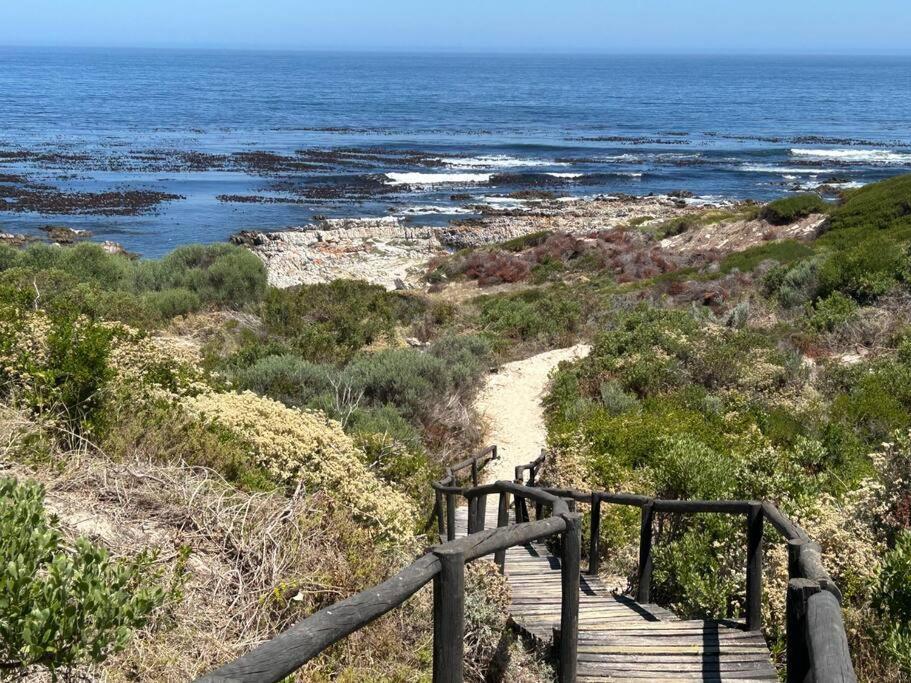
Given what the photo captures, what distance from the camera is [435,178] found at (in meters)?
56.8

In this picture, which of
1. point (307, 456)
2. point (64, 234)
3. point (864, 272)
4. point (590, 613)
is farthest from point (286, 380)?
point (64, 234)

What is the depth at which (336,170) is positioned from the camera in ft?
191

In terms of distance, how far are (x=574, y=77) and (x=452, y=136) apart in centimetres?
10900

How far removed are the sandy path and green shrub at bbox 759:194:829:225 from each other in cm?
1641

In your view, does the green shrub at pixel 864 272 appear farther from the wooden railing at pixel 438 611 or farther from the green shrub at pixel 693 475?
the wooden railing at pixel 438 611

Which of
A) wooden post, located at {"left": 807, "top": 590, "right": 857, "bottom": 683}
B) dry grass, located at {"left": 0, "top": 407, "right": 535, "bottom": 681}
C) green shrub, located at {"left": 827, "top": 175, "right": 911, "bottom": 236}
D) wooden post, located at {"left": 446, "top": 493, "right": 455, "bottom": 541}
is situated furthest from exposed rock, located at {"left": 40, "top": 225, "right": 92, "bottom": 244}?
wooden post, located at {"left": 807, "top": 590, "right": 857, "bottom": 683}

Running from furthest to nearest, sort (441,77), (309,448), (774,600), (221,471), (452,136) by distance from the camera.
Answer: (441,77) → (452,136) → (309,448) → (221,471) → (774,600)

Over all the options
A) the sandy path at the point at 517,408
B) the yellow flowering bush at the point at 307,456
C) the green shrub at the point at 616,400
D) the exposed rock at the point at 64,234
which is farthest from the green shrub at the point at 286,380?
the exposed rock at the point at 64,234

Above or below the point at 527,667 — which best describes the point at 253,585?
above

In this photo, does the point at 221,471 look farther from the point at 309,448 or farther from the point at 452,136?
the point at 452,136

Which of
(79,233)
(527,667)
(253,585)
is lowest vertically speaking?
(79,233)

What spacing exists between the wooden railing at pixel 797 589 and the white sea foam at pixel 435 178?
50.1 m

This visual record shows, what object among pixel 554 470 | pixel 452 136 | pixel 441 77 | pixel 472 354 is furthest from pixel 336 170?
pixel 441 77

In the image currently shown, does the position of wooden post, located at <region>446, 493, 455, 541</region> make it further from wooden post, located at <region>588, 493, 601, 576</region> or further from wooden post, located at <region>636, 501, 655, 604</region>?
wooden post, located at <region>636, 501, 655, 604</region>
